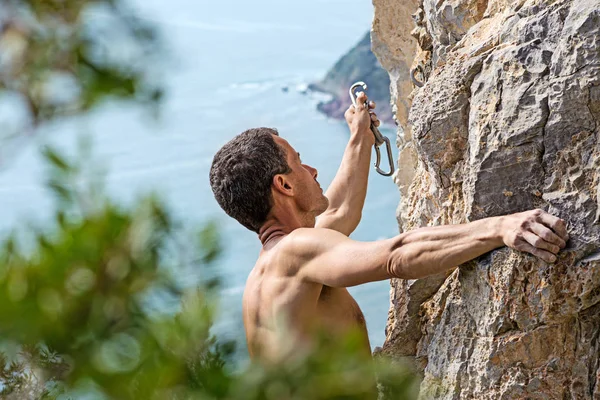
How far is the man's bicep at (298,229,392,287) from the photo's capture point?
197cm

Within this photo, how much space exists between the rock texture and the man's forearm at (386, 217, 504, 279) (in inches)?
2.9

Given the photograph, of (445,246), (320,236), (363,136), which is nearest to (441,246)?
(445,246)

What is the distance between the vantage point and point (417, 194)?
277 cm

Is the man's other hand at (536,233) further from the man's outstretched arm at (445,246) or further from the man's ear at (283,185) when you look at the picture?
the man's ear at (283,185)

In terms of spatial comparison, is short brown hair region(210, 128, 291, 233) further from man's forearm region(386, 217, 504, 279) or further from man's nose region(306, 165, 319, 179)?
man's forearm region(386, 217, 504, 279)

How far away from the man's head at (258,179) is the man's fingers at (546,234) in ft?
2.52

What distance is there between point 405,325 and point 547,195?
0.73m

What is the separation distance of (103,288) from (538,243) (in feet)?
4.69

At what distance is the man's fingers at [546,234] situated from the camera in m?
1.88

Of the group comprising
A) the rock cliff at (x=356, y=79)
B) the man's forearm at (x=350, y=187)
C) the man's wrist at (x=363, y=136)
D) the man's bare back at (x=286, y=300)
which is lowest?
the man's bare back at (x=286, y=300)

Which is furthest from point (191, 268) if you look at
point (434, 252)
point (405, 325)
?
point (405, 325)

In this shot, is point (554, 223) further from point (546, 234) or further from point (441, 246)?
point (441, 246)

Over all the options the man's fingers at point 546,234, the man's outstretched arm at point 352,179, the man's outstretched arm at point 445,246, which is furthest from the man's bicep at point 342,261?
the man's outstretched arm at point 352,179

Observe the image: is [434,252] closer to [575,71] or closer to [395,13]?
[575,71]
